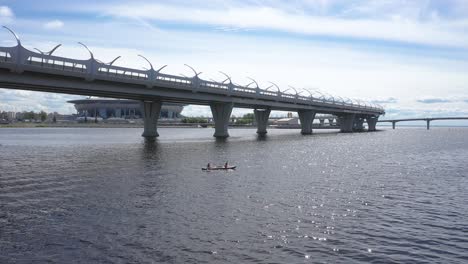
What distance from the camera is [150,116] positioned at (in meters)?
120

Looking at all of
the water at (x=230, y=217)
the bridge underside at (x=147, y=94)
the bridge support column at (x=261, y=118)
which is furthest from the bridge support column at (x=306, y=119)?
the water at (x=230, y=217)

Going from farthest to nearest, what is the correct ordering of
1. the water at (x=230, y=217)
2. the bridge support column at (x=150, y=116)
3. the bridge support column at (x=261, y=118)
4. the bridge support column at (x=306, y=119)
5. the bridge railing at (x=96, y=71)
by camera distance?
the bridge support column at (x=306, y=119), the bridge support column at (x=261, y=118), the bridge support column at (x=150, y=116), the bridge railing at (x=96, y=71), the water at (x=230, y=217)

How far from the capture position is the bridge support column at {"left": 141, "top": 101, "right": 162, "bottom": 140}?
383ft

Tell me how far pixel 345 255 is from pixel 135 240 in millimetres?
10333

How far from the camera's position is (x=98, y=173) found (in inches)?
1809

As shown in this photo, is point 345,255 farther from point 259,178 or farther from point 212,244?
point 259,178

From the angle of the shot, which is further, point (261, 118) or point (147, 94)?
point (261, 118)

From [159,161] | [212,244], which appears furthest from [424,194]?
[159,161]

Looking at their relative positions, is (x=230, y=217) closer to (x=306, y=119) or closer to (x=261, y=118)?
(x=261, y=118)

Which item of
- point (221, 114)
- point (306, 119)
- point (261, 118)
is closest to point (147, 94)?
point (221, 114)

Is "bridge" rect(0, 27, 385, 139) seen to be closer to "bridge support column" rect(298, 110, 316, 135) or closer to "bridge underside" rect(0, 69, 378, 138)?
"bridge underside" rect(0, 69, 378, 138)

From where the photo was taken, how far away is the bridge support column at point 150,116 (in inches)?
4601

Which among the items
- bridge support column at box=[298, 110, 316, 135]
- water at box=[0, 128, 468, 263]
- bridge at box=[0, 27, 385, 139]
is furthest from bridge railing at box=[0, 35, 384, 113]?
bridge support column at box=[298, 110, 316, 135]

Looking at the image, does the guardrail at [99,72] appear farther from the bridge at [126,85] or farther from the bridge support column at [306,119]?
the bridge support column at [306,119]
